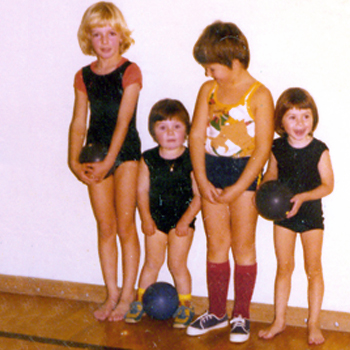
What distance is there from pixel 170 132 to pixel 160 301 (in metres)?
0.86

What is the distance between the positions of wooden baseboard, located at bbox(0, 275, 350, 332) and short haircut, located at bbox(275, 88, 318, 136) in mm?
978

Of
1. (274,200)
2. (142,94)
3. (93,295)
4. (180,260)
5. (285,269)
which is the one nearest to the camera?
(274,200)

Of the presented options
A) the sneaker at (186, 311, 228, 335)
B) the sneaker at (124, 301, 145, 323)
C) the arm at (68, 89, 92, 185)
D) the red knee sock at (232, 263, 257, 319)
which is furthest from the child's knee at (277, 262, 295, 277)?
the arm at (68, 89, 92, 185)

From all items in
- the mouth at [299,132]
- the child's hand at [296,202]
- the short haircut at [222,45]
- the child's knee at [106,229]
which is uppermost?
the short haircut at [222,45]

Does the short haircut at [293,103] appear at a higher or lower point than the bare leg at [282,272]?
higher

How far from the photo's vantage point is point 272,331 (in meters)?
2.48

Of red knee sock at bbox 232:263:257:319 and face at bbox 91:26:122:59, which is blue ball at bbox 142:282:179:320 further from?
face at bbox 91:26:122:59

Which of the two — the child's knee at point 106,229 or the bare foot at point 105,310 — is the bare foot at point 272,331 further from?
the child's knee at point 106,229

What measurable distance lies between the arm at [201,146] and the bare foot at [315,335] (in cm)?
78

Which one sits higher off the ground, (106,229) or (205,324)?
(106,229)

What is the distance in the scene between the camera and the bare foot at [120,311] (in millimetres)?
2705

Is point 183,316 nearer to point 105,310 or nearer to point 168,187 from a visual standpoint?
point 105,310

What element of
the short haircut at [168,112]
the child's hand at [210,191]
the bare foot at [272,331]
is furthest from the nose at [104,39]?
the bare foot at [272,331]

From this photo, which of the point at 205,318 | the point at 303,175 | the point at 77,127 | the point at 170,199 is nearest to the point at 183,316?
the point at 205,318
